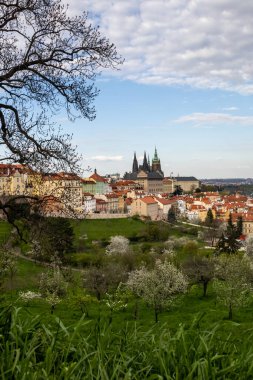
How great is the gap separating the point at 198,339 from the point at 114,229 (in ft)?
263

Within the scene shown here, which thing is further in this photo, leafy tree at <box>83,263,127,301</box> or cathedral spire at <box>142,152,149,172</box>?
cathedral spire at <box>142,152,149,172</box>

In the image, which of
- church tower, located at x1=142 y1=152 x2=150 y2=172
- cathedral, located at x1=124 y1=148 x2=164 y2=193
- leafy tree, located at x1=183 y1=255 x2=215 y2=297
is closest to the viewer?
leafy tree, located at x1=183 y1=255 x2=215 y2=297

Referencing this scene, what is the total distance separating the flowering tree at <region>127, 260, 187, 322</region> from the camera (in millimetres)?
30016

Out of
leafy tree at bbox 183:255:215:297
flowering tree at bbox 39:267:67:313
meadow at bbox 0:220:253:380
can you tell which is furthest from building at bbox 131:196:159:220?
meadow at bbox 0:220:253:380

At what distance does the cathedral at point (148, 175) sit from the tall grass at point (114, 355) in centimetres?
15951

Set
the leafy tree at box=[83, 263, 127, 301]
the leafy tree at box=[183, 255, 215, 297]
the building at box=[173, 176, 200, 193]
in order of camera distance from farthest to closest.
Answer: the building at box=[173, 176, 200, 193], the leafy tree at box=[183, 255, 215, 297], the leafy tree at box=[83, 263, 127, 301]

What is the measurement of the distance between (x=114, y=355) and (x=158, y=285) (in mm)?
27973

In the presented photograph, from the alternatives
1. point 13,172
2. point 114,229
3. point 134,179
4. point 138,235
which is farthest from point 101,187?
point 13,172

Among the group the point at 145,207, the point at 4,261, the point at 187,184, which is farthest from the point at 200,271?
the point at 187,184

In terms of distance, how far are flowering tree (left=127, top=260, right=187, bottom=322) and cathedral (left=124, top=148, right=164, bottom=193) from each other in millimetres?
129398

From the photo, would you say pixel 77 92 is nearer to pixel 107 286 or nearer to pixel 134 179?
pixel 107 286

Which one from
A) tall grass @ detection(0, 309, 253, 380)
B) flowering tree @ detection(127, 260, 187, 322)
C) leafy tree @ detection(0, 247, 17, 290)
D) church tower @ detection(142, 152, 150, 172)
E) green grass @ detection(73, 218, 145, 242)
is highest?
church tower @ detection(142, 152, 150, 172)

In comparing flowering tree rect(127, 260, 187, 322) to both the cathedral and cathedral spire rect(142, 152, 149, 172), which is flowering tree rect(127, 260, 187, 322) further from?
cathedral spire rect(142, 152, 149, 172)

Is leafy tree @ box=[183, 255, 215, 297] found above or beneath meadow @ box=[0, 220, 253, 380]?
beneath
